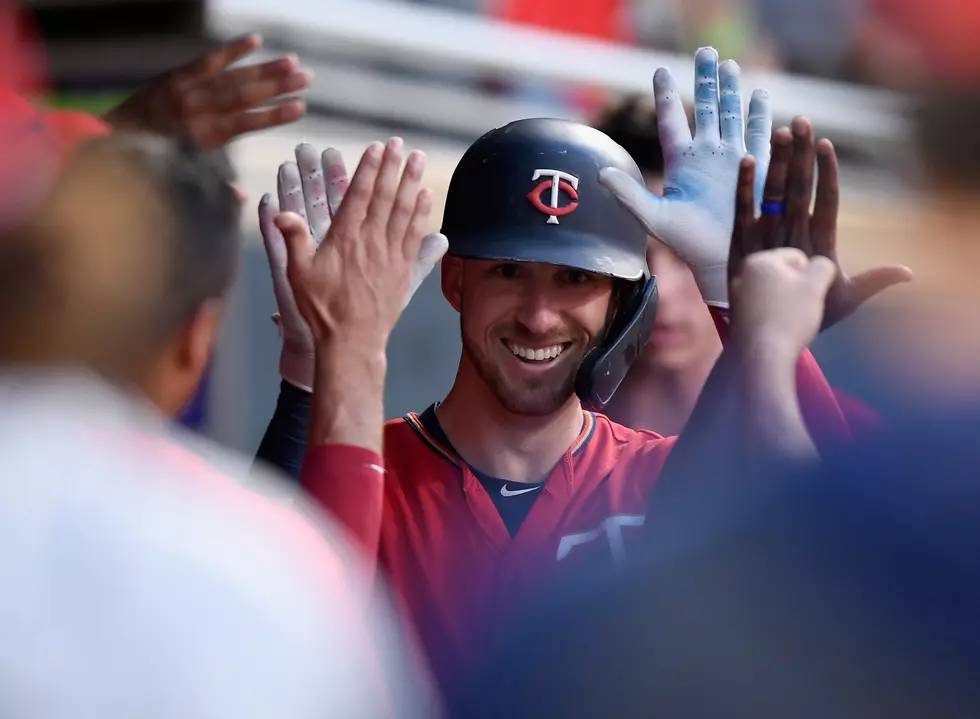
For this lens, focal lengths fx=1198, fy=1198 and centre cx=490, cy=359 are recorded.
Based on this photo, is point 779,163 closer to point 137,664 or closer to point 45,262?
point 45,262

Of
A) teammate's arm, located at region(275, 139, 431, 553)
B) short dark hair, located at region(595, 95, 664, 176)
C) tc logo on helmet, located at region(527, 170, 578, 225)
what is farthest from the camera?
short dark hair, located at region(595, 95, 664, 176)

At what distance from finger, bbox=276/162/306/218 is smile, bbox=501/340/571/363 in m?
0.36

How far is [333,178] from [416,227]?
20cm

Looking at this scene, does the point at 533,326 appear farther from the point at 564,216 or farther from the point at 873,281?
the point at 873,281

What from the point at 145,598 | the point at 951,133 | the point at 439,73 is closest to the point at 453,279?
the point at 951,133

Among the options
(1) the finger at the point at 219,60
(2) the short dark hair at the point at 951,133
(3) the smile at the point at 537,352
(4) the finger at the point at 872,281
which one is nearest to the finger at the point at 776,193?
(4) the finger at the point at 872,281

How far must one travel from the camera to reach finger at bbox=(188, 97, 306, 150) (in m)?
1.73

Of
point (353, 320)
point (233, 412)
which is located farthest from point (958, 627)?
point (233, 412)

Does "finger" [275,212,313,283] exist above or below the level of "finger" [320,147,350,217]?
below

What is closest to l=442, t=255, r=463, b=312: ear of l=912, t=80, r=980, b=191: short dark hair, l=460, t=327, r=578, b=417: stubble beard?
l=460, t=327, r=578, b=417: stubble beard

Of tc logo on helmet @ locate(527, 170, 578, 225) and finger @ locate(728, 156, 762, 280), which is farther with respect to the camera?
tc logo on helmet @ locate(527, 170, 578, 225)

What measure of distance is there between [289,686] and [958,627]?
0.54 meters

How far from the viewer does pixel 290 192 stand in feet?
5.64

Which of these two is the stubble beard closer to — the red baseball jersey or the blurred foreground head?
the red baseball jersey
